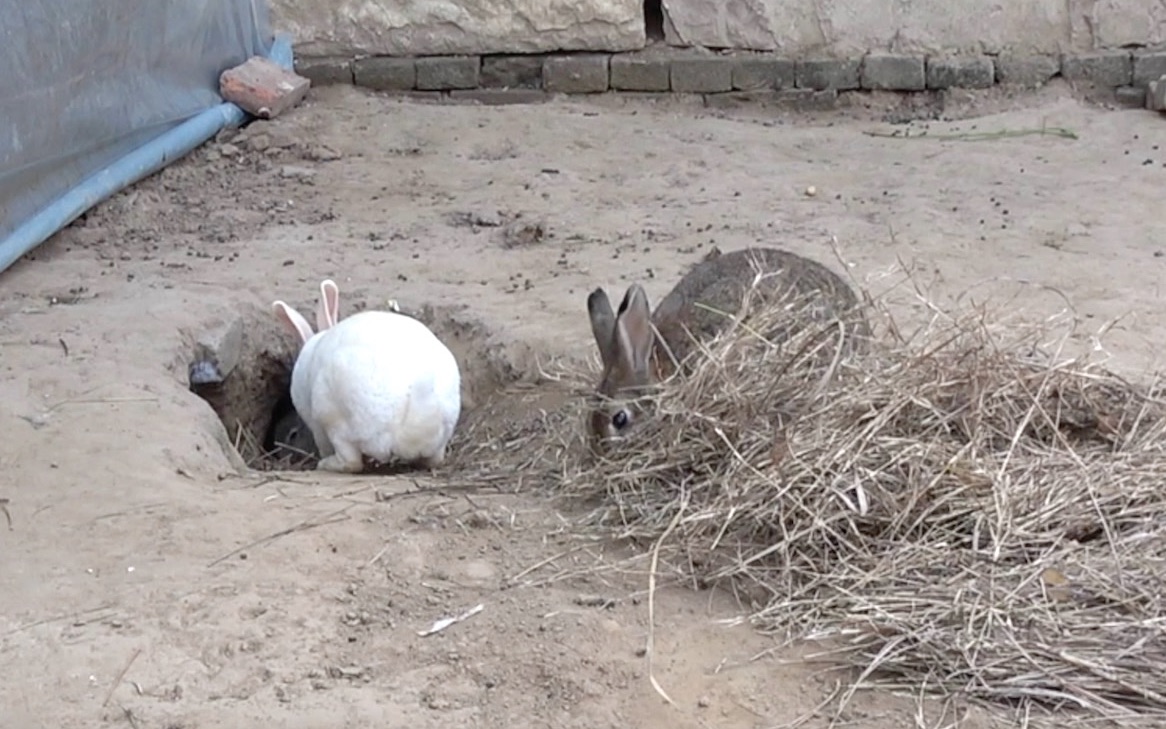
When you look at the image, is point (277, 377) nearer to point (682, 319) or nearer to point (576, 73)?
point (682, 319)

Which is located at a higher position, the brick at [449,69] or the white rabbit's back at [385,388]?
the brick at [449,69]

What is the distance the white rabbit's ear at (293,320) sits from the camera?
509cm

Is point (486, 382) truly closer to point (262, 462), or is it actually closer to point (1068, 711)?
point (262, 462)

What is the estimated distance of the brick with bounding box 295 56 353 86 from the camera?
8461 millimetres

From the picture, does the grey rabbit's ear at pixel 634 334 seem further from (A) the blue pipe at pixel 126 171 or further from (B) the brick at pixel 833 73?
(B) the brick at pixel 833 73

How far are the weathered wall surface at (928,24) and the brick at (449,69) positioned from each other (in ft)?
3.59

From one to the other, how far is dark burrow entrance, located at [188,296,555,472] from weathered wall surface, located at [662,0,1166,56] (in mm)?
3565

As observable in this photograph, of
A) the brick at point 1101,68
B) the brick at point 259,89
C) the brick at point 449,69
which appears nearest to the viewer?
the brick at point 259,89

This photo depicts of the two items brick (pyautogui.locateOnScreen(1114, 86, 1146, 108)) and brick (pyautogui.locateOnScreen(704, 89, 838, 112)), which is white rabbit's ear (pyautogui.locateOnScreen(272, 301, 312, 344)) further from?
brick (pyautogui.locateOnScreen(1114, 86, 1146, 108))

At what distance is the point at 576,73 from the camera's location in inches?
330

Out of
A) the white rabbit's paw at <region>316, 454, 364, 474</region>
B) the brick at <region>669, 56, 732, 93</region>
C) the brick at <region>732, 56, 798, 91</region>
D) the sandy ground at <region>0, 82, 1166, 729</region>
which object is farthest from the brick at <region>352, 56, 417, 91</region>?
the white rabbit's paw at <region>316, 454, 364, 474</region>

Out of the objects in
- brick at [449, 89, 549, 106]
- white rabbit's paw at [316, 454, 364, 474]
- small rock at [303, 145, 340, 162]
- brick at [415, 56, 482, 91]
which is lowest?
white rabbit's paw at [316, 454, 364, 474]

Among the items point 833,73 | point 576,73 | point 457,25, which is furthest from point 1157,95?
point 457,25

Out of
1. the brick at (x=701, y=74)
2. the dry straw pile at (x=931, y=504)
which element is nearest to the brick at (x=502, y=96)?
the brick at (x=701, y=74)
